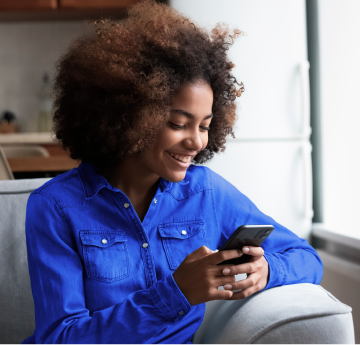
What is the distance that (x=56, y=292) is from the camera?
774 mm

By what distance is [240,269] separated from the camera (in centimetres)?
77

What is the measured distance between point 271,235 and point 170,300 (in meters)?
0.38

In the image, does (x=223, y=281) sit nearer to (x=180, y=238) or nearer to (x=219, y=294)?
(x=219, y=294)

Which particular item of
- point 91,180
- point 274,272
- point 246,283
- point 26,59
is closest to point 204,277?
point 246,283

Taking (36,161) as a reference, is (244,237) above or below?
above

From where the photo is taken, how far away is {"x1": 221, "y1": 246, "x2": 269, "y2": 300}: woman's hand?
29.9 inches

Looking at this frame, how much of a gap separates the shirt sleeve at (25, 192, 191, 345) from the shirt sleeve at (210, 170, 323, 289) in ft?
1.01

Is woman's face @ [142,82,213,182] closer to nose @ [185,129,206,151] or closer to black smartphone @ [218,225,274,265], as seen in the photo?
nose @ [185,129,206,151]

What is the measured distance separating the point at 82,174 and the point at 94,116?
13 centimetres

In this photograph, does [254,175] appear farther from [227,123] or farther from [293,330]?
[293,330]

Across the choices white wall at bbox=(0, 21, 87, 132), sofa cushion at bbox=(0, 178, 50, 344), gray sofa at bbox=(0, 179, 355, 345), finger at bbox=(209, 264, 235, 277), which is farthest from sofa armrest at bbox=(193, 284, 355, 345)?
white wall at bbox=(0, 21, 87, 132)

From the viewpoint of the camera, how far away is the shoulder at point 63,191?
858 mm

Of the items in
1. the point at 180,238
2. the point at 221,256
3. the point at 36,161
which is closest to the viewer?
the point at 221,256

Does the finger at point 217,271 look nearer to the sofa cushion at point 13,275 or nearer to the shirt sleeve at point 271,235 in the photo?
the shirt sleeve at point 271,235
